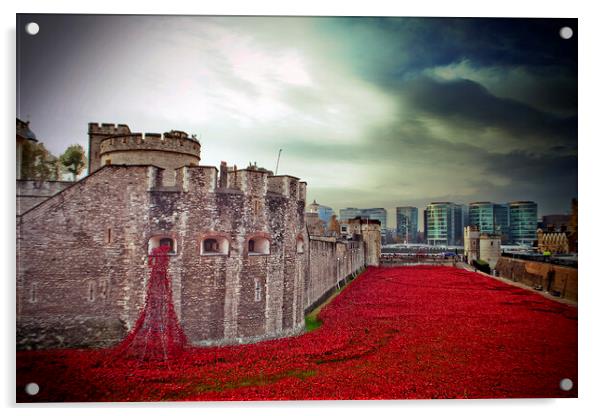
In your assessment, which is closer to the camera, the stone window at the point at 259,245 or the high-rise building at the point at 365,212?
the stone window at the point at 259,245

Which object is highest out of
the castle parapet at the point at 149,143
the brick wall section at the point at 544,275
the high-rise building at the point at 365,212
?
the castle parapet at the point at 149,143

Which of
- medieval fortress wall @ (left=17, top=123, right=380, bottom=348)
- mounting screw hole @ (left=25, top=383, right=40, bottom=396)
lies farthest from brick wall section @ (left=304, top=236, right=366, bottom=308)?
mounting screw hole @ (left=25, top=383, right=40, bottom=396)

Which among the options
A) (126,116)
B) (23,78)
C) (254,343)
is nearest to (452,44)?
(126,116)

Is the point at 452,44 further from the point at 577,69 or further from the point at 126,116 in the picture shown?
the point at 126,116

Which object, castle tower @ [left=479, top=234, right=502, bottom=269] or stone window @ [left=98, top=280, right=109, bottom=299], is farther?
castle tower @ [left=479, top=234, right=502, bottom=269]

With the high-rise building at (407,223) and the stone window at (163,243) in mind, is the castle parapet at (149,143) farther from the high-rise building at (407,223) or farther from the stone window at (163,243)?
the high-rise building at (407,223)

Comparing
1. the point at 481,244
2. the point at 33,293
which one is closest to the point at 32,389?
the point at 33,293

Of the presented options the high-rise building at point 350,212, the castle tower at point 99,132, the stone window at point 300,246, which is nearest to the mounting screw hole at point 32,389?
the castle tower at point 99,132

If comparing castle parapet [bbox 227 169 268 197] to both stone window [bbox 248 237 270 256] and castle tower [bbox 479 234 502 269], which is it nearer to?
stone window [bbox 248 237 270 256]
